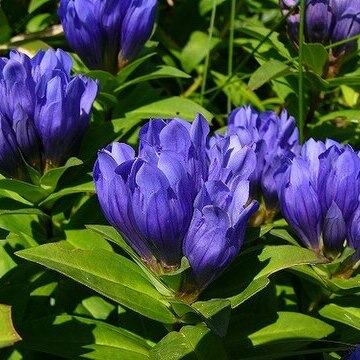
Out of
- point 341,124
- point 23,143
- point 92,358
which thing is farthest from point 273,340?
point 341,124

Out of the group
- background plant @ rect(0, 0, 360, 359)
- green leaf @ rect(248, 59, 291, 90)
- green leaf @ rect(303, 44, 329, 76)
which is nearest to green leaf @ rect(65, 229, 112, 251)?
background plant @ rect(0, 0, 360, 359)

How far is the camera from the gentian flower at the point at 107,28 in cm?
154

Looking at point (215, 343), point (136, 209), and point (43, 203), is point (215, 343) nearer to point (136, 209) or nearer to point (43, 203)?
point (136, 209)

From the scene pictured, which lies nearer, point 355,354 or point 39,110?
point 355,354

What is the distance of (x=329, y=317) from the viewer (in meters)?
1.36

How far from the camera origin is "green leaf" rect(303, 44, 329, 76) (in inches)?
64.2

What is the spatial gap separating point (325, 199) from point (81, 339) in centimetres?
52

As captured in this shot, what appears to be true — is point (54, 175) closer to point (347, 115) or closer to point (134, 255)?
point (134, 255)

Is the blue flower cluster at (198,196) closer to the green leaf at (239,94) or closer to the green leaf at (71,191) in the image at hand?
the green leaf at (71,191)

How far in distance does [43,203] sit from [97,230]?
246 millimetres

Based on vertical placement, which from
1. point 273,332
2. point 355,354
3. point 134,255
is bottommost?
point 273,332

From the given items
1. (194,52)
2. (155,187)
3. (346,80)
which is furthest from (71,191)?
(194,52)

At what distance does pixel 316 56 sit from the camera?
1.66m

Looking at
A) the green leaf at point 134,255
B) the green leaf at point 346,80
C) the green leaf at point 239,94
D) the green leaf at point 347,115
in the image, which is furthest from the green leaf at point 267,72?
the green leaf at point 134,255
